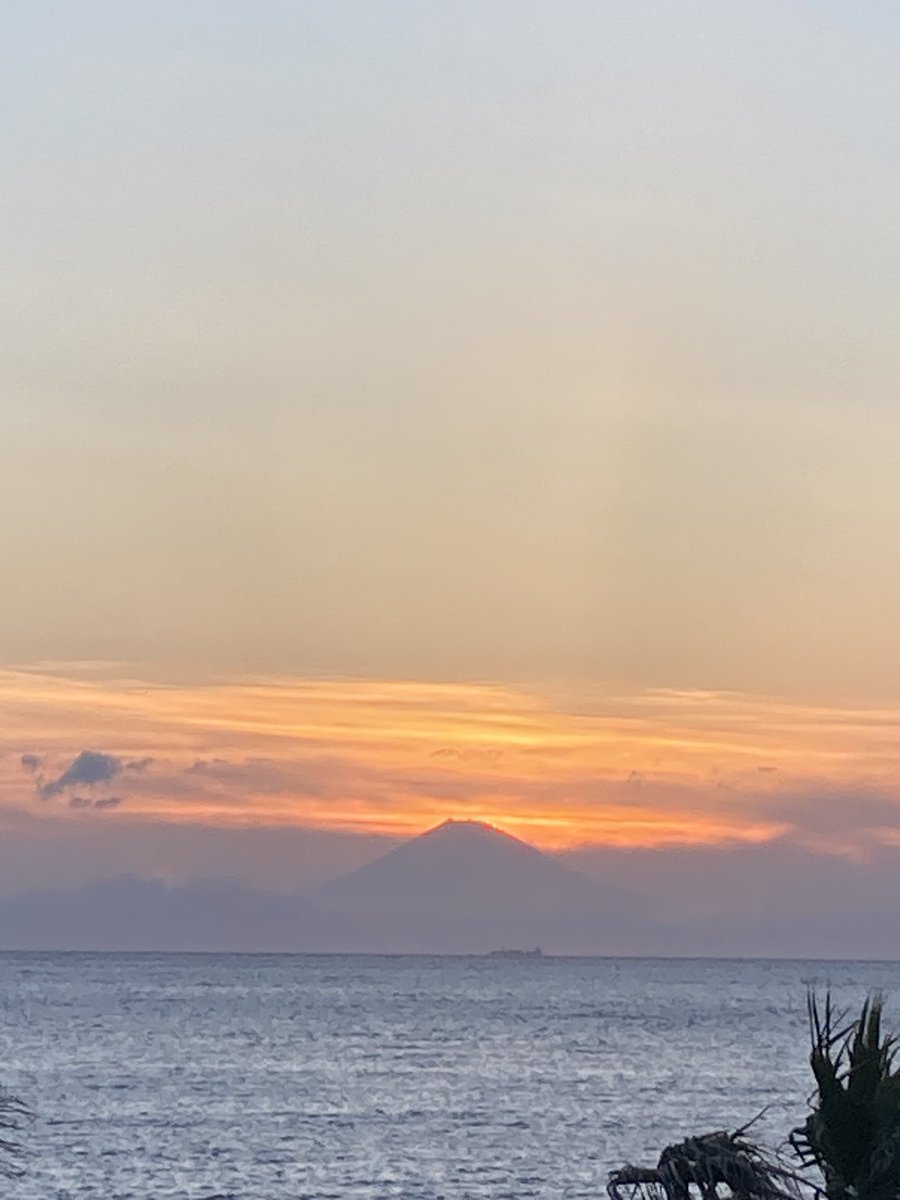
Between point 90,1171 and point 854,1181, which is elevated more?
point 854,1181

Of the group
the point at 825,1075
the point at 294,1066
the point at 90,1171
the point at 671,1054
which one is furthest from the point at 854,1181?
→ the point at 671,1054

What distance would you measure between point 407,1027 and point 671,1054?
119 feet

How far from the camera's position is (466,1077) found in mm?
112562

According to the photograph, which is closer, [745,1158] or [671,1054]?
[745,1158]

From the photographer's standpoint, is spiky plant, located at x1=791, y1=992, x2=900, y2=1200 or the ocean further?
the ocean

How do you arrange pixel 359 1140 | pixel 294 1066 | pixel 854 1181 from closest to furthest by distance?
1. pixel 854 1181
2. pixel 359 1140
3. pixel 294 1066

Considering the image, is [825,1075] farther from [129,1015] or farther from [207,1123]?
[129,1015]

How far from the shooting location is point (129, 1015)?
184250mm

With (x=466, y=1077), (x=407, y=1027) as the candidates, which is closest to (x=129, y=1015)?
(x=407, y=1027)

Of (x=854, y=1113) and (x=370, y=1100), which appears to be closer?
(x=854, y=1113)

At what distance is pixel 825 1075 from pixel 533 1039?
135624mm

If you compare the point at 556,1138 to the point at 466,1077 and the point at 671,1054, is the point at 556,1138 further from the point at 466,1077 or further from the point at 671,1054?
the point at 671,1054

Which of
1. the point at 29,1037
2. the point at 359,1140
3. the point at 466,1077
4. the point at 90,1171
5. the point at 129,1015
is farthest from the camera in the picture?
the point at 129,1015

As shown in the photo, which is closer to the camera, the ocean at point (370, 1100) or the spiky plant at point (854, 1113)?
the spiky plant at point (854, 1113)
